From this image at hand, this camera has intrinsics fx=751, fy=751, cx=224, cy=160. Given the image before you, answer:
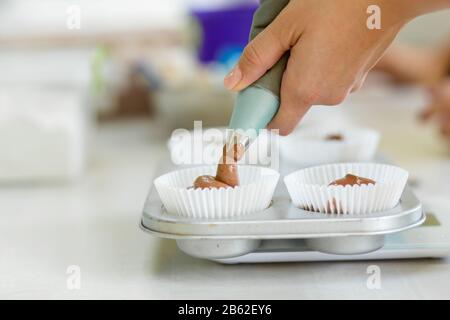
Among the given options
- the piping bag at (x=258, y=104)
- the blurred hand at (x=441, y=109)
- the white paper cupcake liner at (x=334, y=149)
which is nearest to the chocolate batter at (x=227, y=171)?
the piping bag at (x=258, y=104)

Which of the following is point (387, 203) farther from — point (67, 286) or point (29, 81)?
point (29, 81)

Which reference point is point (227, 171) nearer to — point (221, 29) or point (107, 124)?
point (107, 124)

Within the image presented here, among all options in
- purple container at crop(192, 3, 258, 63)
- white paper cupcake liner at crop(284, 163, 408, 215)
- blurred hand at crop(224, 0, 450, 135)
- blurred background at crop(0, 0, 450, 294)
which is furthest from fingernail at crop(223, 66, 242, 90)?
purple container at crop(192, 3, 258, 63)

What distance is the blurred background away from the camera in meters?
1.02

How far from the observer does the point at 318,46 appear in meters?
0.74

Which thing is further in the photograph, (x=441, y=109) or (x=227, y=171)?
(x=441, y=109)

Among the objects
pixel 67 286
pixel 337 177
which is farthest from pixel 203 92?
pixel 67 286

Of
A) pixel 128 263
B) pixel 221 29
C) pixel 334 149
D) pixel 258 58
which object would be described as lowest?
pixel 128 263

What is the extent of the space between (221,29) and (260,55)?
136cm

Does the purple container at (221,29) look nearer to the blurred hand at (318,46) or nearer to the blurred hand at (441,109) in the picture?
the blurred hand at (441,109)

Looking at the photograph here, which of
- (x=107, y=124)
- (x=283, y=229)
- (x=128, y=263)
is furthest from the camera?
(x=107, y=124)

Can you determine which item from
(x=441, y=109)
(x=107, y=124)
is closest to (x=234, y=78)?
(x=441, y=109)

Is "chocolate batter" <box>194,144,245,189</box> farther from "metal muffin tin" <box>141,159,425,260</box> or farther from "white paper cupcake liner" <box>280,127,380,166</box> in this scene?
"white paper cupcake liner" <box>280,127,380,166</box>

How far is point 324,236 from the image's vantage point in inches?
27.8
